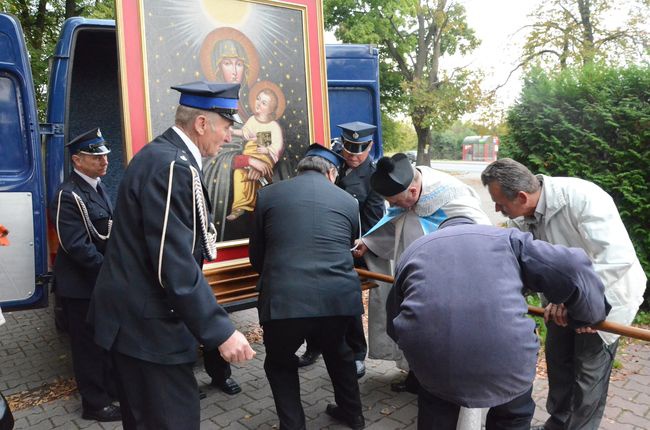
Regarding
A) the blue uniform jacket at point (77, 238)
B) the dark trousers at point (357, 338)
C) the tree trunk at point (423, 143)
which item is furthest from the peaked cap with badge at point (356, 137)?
the tree trunk at point (423, 143)

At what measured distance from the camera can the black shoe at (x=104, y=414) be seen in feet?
11.3

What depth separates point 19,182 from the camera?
3.72 metres

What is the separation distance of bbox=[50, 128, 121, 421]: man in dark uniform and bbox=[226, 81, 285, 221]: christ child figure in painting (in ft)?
3.00

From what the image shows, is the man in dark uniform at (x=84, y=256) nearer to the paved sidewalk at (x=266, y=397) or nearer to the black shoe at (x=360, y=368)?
the paved sidewalk at (x=266, y=397)

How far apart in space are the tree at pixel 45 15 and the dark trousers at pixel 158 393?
774 cm

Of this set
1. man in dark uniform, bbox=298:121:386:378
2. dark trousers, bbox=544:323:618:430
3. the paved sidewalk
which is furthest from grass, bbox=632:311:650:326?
man in dark uniform, bbox=298:121:386:378

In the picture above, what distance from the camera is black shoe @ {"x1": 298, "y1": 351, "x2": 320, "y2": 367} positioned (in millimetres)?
4452

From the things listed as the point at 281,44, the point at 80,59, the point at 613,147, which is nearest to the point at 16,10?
the point at 80,59

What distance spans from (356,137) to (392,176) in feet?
4.59

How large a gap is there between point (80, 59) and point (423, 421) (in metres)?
5.07

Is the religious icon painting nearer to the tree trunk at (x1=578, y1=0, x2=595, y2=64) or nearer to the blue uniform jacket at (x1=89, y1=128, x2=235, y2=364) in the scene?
the blue uniform jacket at (x1=89, y1=128, x2=235, y2=364)

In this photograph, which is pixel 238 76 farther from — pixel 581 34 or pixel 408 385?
pixel 581 34

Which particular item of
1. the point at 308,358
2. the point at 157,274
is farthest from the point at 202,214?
the point at 308,358

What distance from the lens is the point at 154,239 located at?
75.7 inches
